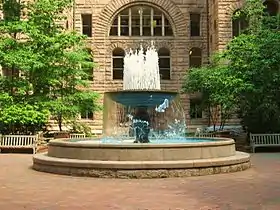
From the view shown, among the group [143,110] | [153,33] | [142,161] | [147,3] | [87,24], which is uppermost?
[147,3]

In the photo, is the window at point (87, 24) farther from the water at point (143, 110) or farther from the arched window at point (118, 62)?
the water at point (143, 110)

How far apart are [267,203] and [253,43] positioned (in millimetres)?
16153

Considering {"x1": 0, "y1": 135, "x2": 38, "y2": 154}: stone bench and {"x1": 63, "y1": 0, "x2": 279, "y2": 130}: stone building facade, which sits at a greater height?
{"x1": 63, "y1": 0, "x2": 279, "y2": 130}: stone building facade

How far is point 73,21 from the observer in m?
37.8

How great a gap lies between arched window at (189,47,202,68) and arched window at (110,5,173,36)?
7.21 feet

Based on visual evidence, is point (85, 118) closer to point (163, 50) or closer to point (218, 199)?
point (163, 50)

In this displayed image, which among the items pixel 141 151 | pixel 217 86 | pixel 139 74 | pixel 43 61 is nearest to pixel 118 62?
pixel 217 86

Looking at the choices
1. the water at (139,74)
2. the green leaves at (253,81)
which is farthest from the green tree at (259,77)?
the water at (139,74)

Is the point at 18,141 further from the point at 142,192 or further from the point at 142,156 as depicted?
the point at 142,192

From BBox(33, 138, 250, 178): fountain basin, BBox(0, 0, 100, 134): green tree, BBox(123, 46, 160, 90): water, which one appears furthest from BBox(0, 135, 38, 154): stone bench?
BBox(33, 138, 250, 178): fountain basin

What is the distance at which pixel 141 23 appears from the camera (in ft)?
127

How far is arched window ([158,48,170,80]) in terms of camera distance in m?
38.4

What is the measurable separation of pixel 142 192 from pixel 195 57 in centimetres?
2934

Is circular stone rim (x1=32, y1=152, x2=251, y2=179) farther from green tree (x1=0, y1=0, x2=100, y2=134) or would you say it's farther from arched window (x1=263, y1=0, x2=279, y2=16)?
arched window (x1=263, y1=0, x2=279, y2=16)
